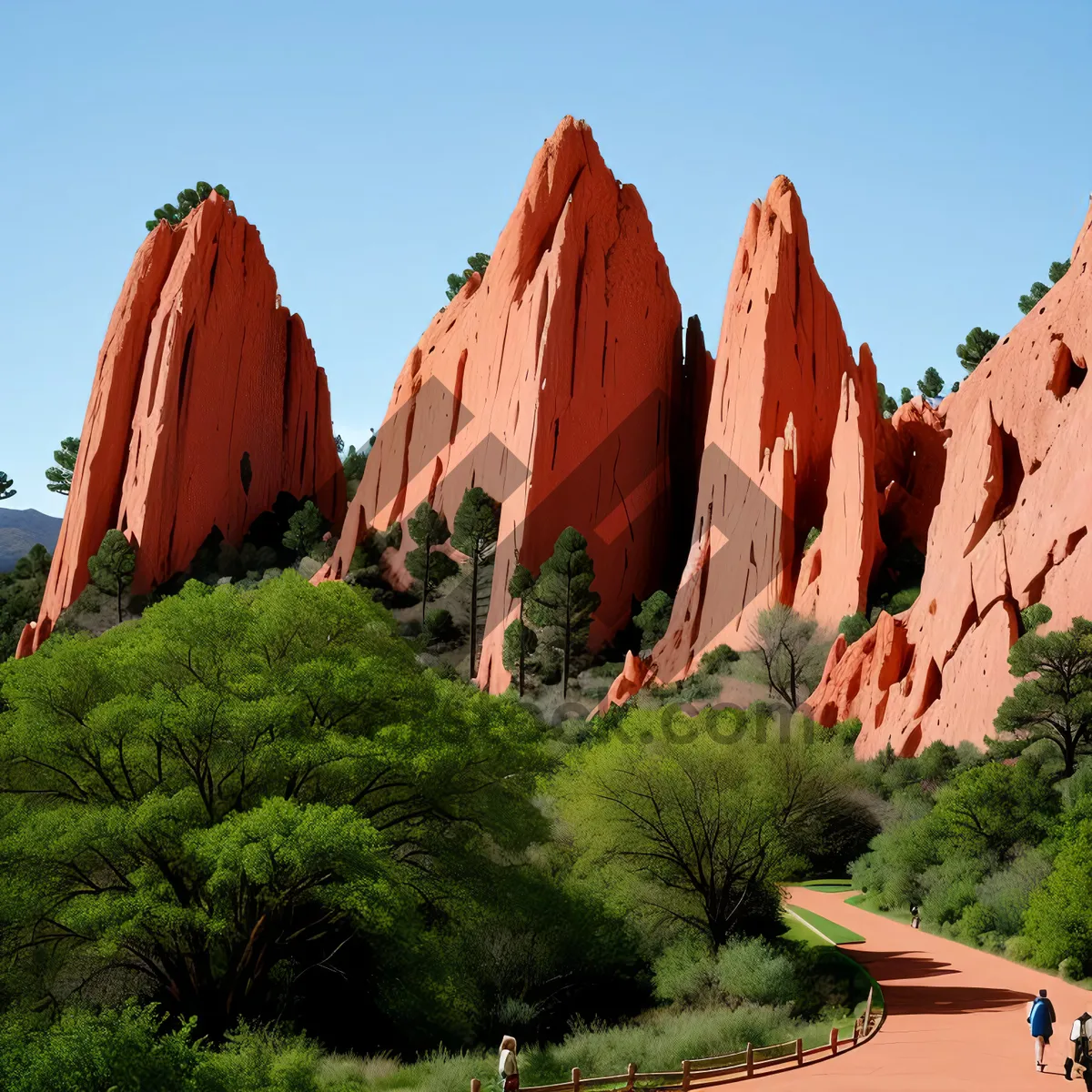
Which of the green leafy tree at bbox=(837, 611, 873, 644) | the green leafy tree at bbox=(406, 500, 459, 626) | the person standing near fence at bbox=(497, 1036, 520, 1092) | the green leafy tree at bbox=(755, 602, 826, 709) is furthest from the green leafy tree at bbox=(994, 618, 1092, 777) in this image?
the green leafy tree at bbox=(406, 500, 459, 626)

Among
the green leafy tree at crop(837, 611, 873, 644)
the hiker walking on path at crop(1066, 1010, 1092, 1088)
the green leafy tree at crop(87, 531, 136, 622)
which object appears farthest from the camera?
the green leafy tree at crop(87, 531, 136, 622)

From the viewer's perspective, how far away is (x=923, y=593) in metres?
43.9

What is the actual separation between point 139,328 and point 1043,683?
64.0 metres

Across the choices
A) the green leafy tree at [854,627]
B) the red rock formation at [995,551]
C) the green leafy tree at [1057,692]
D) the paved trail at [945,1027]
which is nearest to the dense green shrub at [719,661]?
the green leafy tree at [854,627]

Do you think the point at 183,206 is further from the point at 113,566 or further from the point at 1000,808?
the point at 1000,808

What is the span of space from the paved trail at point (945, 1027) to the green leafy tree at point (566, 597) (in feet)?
95.5

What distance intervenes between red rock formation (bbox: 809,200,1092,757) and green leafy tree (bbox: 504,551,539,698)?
15.5m

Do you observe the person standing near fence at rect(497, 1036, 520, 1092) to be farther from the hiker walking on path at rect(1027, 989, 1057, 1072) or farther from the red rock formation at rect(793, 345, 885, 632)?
the red rock formation at rect(793, 345, 885, 632)

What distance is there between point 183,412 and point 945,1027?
66329 mm

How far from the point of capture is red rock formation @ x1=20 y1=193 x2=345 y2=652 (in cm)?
7612

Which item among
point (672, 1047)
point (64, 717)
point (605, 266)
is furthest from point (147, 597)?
point (672, 1047)

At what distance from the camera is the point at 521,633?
2247 inches

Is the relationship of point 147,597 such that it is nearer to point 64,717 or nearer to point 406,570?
point 406,570

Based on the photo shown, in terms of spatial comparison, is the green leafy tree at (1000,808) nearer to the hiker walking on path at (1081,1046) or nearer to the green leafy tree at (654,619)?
the hiker walking on path at (1081,1046)
